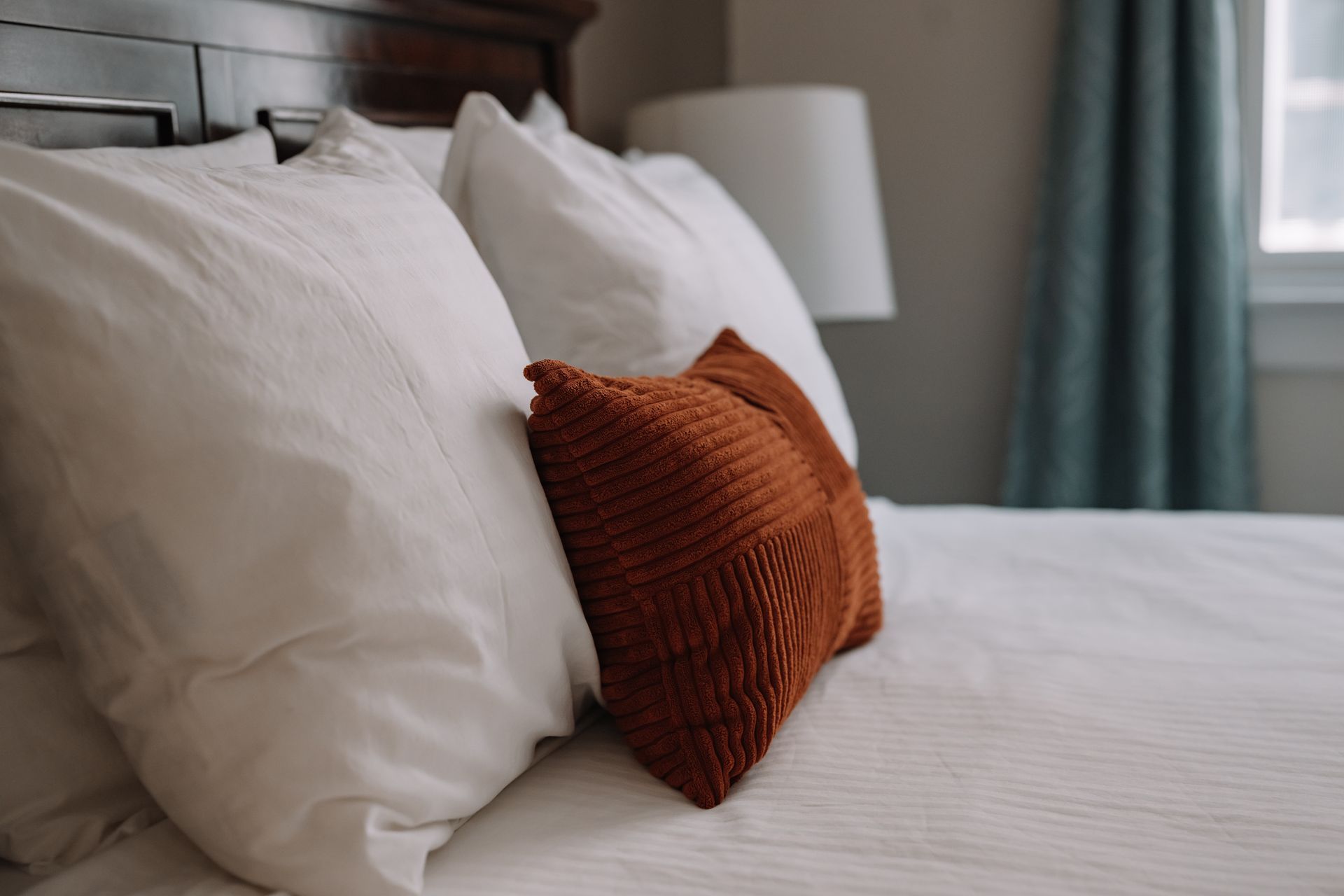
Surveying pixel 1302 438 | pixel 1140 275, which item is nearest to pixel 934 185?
pixel 1140 275

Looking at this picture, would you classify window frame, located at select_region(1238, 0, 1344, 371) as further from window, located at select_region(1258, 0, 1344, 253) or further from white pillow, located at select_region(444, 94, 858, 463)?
white pillow, located at select_region(444, 94, 858, 463)

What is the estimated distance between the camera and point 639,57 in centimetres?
221

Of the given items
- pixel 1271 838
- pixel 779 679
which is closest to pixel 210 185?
pixel 779 679

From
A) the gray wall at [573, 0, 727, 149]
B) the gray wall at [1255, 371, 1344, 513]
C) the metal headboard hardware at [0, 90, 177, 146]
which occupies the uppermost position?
the gray wall at [573, 0, 727, 149]

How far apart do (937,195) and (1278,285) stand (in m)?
0.69

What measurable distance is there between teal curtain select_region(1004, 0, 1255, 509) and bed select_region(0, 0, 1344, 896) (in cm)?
68

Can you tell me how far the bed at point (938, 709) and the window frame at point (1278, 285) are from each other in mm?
852

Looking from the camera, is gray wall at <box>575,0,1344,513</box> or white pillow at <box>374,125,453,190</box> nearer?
white pillow at <box>374,125,453,190</box>

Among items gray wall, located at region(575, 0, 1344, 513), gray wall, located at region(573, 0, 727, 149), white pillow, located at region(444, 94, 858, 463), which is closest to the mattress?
white pillow, located at region(444, 94, 858, 463)

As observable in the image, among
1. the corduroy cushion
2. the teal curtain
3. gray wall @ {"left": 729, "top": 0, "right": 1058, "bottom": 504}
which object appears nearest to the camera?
the corduroy cushion

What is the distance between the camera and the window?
203cm

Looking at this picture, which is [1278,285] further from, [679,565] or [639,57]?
[679,565]

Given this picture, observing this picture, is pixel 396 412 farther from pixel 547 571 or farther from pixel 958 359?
pixel 958 359

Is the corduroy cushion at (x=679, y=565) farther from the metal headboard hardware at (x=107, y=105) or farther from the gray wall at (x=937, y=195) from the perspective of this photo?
the gray wall at (x=937, y=195)
